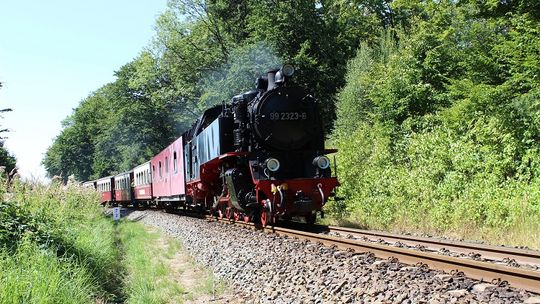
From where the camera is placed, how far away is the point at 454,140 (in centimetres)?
1262

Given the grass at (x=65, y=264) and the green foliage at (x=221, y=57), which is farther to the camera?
the green foliage at (x=221, y=57)

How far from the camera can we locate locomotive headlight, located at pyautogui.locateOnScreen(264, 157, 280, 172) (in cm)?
1134

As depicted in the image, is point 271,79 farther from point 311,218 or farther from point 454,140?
point 454,140

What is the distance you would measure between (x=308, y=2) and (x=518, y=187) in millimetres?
27676

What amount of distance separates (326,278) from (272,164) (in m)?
5.63

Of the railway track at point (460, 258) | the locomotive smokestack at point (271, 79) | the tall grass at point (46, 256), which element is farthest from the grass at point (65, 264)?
the locomotive smokestack at point (271, 79)

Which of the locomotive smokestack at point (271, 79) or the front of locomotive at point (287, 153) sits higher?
the locomotive smokestack at point (271, 79)

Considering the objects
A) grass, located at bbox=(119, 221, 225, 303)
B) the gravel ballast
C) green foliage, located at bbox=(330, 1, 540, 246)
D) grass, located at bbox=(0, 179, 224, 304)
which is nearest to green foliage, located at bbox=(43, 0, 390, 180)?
green foliage, located at bbox=(330, 1, 540, 246)

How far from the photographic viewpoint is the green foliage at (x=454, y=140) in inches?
413

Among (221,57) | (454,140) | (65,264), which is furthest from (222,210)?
(221,57)

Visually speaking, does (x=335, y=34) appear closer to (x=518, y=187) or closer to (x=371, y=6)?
(x=371, y=6)

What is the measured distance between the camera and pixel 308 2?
1387 inches

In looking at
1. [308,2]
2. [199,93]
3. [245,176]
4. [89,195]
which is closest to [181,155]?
[89,195]

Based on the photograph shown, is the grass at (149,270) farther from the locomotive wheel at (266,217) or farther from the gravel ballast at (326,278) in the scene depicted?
the locomotive wheel at (266,217)
